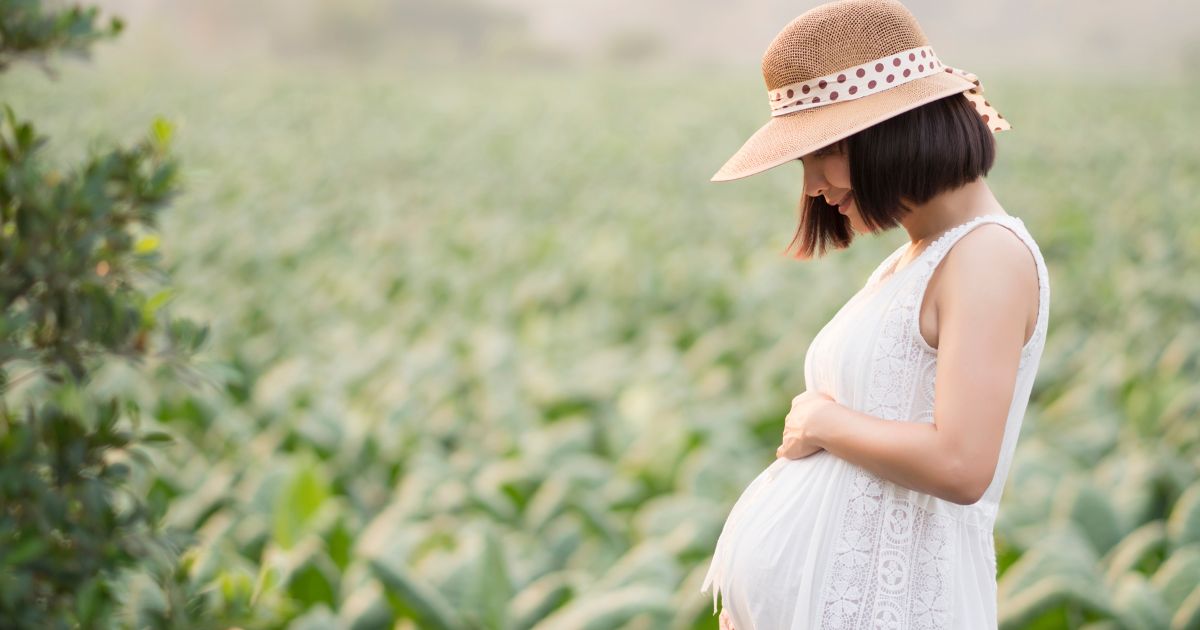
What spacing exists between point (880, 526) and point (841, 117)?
52cm

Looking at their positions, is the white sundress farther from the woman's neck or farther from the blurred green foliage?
the blurred green foliage

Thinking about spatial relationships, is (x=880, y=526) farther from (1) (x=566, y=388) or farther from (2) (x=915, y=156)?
(1) (x=566, y=388)

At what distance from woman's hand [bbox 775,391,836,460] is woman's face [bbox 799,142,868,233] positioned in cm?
23

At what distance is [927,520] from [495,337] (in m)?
4.50

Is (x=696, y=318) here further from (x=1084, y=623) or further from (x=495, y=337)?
(x=1084, y=623)

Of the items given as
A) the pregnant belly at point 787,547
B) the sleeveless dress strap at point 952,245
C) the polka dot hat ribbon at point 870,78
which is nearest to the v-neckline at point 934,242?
the sleeveless dress strap at point 952,245

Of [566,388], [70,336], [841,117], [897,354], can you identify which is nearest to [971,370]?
[897,354]

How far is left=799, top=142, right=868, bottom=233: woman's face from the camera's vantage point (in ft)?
4.83

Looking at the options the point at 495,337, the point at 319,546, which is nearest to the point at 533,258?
the point at 495,337

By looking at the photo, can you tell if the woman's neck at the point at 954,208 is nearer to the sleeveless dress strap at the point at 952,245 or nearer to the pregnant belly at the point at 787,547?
the sleeveless dress strap at the point at 952,245

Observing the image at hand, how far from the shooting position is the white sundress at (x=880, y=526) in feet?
4.76

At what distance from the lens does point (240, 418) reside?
4.86 meters

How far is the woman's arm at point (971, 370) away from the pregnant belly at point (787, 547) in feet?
0.45

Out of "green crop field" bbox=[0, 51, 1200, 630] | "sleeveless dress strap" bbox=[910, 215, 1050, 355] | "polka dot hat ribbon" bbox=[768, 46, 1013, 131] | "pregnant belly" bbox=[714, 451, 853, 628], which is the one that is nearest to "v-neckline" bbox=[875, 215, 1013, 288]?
"sleeveless dress strap" bbox=[910, 215, 1050, 355]
